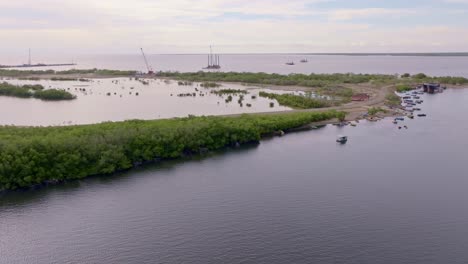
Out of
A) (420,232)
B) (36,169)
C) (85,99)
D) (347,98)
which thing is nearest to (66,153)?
(36,169)

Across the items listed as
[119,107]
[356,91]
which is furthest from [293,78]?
[119,107]

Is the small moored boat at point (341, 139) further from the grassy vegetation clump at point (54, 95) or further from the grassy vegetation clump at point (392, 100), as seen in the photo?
the grassy vegetation clump at point (54, 95)

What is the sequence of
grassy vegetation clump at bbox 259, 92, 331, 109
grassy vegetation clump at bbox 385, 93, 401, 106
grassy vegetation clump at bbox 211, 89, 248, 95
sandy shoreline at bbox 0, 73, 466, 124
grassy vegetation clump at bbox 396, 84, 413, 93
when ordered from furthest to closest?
grassy vegetation clump at bbox 396, 84, 413, 93, grassy vegetation clump at bbox 211, 89, 248, 95, grassy vegetation clump at bbox 385, 93, 401, 106, grassy vegetation clump at bbox 259, 92, 331, 109, sandy shoreline at bbox 0, 73, 466, 124

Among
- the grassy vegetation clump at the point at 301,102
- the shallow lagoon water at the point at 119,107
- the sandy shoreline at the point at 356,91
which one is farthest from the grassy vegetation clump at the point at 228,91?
the grassy vegetation clump at the point at 301,102

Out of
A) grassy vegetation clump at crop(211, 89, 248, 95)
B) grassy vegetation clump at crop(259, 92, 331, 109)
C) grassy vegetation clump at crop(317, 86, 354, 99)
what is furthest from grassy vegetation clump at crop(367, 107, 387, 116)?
grassy vegetation clump at crop(211, 89, 248, 95)

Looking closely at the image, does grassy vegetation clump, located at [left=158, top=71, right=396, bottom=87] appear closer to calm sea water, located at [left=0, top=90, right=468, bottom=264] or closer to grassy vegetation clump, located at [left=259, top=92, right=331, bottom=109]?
grassy vegetation clump, located at [left=259, top=92, right=331, bottom=109]
